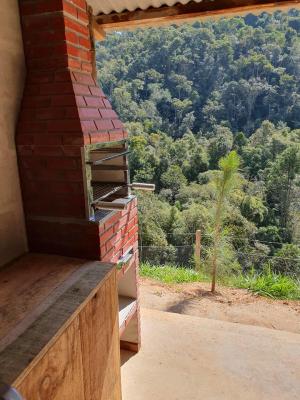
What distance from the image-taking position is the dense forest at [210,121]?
14289mm

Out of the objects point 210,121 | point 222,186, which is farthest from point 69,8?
point 210,121

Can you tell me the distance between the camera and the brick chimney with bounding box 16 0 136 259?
5.93ft

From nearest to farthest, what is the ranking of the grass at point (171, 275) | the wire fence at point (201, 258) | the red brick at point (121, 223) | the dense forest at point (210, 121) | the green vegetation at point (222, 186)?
the red brick at point (121, 223) < the green vegetation at point (222, 186) < the grass at point (171, 275) < the wire fence at point (201, 258) < the dense forest at point (210, 121)

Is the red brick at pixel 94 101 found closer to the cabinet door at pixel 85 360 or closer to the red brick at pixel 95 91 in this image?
the red brick at pixel 95 91

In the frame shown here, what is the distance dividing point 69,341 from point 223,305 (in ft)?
12.2

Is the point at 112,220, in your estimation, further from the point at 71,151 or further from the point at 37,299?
the point at 37,299

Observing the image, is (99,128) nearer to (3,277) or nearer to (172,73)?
(3,277)

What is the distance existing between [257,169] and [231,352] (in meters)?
15.5

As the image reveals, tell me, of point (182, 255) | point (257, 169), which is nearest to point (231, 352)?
point (182, 255)

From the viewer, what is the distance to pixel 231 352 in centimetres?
295

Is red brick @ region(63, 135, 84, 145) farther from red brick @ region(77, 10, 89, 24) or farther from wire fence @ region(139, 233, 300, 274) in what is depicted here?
wire fence @ region(139, 233, 300, 274)

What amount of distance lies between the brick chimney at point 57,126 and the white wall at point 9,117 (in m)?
0.04

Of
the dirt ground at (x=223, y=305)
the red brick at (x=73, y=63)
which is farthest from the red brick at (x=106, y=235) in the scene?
the dirt ground at (x=223, y=305)

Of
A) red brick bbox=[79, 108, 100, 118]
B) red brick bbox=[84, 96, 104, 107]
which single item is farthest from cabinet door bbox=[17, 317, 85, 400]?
red brick bbox=[84, 96, 104, 107]
